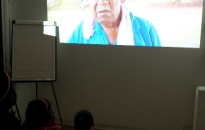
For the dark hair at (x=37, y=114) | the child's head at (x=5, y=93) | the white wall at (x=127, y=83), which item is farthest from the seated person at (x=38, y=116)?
the white wall at (x=127, y=83)

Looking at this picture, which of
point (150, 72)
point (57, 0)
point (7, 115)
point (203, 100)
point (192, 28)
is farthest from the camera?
point (57, 0)

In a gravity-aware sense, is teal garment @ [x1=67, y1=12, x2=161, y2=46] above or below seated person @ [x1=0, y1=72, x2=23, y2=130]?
above

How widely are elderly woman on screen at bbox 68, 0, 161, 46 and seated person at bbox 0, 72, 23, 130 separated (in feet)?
5.64

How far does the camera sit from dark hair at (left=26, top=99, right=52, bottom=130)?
1.87 meters

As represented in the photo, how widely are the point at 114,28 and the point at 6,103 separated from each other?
6.05 ft

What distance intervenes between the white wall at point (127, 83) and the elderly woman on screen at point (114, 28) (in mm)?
85

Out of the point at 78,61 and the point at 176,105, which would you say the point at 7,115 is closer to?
the point at 78,61

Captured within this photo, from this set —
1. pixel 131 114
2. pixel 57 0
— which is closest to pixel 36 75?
pixel 57 0

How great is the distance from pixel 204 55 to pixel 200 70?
171mm

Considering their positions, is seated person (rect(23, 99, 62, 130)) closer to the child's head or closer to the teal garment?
the child's head

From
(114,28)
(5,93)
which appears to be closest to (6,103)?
(5,93)

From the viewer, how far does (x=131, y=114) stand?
339cm

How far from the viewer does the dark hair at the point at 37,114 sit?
187cm

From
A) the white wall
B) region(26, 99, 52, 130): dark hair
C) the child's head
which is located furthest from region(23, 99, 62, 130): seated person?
the white wall
